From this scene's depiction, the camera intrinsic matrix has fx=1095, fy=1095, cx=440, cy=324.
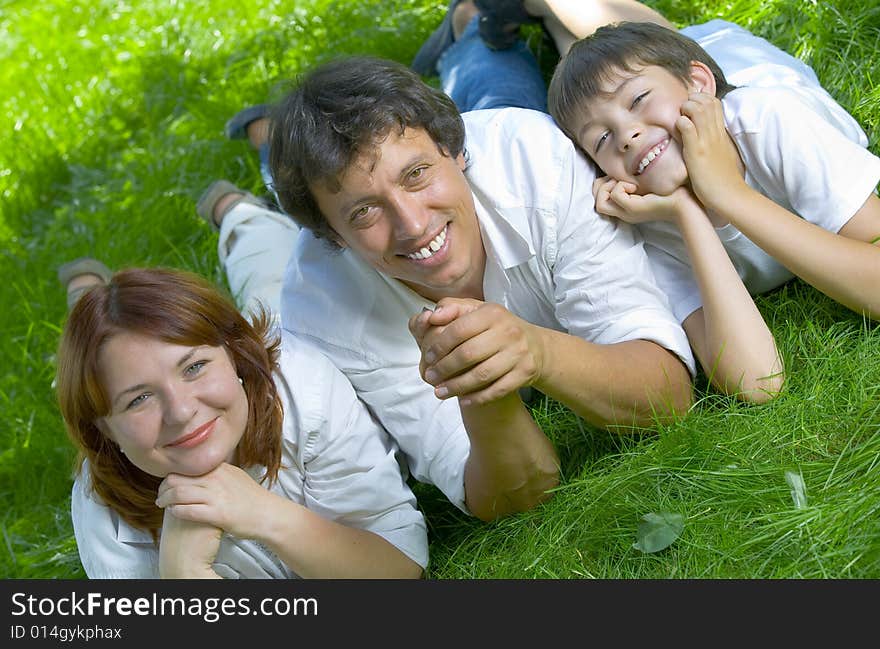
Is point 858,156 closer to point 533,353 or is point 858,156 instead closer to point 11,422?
point 533,353

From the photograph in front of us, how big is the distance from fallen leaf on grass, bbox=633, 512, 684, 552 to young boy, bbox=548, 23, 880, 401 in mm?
437

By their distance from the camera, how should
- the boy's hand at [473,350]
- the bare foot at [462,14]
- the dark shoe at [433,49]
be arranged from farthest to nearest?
the dark shoe at [433,49], the bare foot at [462,14], the boy's hand at [473,350]

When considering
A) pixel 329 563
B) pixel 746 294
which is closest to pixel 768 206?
pixel 746 294

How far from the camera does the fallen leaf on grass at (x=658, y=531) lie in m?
2.34

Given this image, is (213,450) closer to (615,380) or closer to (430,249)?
(430,249)

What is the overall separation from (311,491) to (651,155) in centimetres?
117

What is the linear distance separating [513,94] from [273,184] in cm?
130

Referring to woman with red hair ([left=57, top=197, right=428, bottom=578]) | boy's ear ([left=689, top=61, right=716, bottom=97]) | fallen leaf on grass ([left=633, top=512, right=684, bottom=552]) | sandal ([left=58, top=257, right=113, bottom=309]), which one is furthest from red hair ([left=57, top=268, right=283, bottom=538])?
sandal ([left=58, top=257, right=113, bottom=309])

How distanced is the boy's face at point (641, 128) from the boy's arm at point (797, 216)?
6 cm

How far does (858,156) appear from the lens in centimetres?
262

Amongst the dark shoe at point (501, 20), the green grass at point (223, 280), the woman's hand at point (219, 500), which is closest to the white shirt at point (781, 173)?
the green grass at point (223, 280)

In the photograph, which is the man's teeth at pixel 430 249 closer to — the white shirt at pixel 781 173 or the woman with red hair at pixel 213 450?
the woman with red hair at pixel 213 450

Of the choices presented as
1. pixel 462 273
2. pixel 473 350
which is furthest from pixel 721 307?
pixel 473 350

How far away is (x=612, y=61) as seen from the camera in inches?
108
